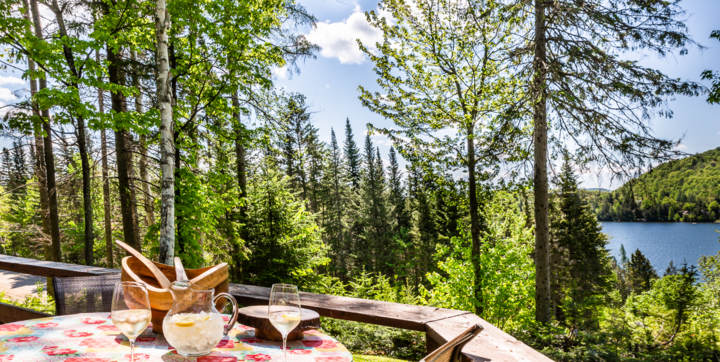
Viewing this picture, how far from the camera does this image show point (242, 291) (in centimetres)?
293

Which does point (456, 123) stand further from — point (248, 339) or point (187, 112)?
point (248, 339)

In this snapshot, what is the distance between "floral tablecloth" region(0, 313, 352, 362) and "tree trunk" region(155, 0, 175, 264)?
4084 millimetres

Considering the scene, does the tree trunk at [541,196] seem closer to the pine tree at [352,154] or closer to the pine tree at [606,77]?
the pine tree at [606,77]

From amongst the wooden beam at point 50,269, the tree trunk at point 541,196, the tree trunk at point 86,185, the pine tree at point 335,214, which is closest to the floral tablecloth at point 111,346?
the wooden beam at point 50,269

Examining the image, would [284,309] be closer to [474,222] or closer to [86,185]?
[474,222]

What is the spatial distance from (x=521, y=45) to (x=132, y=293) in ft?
26.7

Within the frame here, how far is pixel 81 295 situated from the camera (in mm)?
2172

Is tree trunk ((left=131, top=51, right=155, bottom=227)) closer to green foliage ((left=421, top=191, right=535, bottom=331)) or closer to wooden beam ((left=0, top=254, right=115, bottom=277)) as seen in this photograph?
wooden beam ((left=0, top=254, right=115, bottom=277))

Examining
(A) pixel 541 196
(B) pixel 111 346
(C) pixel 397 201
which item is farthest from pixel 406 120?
(C) pixel 397 201

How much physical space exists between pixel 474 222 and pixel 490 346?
747 cm

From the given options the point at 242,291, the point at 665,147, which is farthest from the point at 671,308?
the point at 242,291

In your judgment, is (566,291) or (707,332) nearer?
(707,332)

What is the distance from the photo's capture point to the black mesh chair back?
2117 millimetres

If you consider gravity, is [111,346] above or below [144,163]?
below
